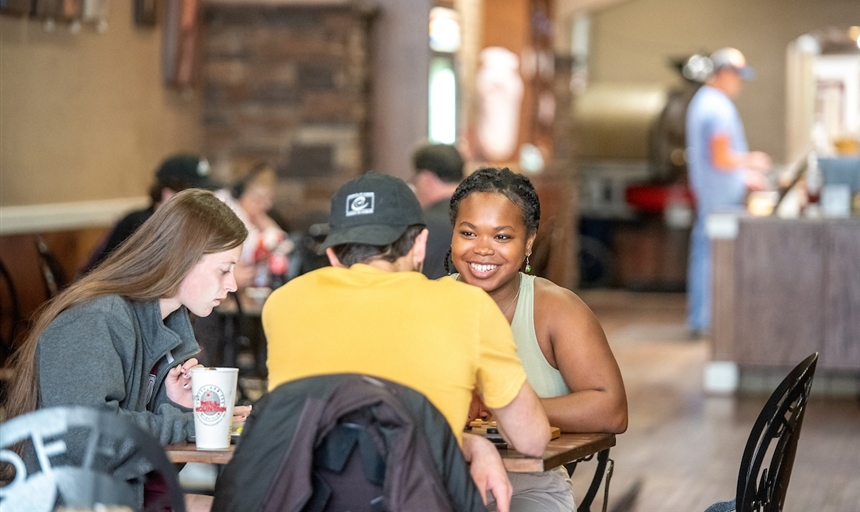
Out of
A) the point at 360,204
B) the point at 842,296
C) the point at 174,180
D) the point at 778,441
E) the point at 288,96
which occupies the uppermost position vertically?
the point at 288,96

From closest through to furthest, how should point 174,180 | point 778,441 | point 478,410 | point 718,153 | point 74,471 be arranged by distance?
point 74,471 < point 778,441 < point 478,410 < point 174,180 < point 718,153

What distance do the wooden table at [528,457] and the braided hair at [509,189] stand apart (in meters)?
0.58

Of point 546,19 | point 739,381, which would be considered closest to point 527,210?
point 739,381

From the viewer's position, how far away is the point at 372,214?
2.35 m

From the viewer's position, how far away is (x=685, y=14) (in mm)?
13727

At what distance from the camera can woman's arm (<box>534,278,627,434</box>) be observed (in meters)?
2.69

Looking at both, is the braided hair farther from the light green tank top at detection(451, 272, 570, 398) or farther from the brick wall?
the brick wall

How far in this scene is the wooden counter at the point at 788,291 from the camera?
6.72 m

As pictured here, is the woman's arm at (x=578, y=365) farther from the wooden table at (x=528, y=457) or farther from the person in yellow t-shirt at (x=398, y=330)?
the person in yellow t-shirt at (x=398, y=330)

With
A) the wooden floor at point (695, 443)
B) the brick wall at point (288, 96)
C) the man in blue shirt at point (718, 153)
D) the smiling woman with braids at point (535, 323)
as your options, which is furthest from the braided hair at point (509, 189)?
the man in blue shirt at point (718, 153)


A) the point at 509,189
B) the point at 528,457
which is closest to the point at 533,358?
the point at 509,189

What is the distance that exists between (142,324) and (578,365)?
96 cm

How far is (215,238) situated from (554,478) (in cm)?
94

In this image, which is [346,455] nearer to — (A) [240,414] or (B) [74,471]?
(B) [74,471]
